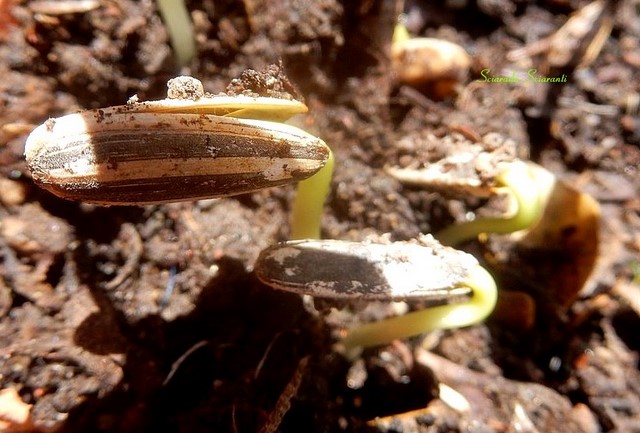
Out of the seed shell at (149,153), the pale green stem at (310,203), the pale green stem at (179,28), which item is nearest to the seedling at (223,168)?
the seed shell at (149,153)

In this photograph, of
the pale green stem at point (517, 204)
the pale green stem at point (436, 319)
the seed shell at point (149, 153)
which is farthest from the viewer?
the pale green stem at point (517, 204)

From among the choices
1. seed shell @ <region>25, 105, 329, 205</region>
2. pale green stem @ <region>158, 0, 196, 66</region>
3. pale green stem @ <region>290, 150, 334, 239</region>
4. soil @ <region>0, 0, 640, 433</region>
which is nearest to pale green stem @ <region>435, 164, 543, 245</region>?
soil @ <region>0, 0, 640, 433</region>

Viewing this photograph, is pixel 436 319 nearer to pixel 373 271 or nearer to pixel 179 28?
pixel 373 271

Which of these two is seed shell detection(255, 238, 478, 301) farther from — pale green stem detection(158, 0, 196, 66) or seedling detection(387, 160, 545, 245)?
pale green stem detection(158, 0, 196, 66)

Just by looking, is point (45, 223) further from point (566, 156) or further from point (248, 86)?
point (566, 156)

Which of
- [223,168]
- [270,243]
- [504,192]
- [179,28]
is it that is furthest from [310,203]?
[179,28]

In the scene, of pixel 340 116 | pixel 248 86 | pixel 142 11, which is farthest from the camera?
pixel 340 116

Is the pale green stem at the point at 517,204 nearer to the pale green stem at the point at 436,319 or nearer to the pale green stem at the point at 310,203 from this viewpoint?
the pale green stem at the point at 436,319

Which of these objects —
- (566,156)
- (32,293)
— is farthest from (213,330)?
(566,156)
